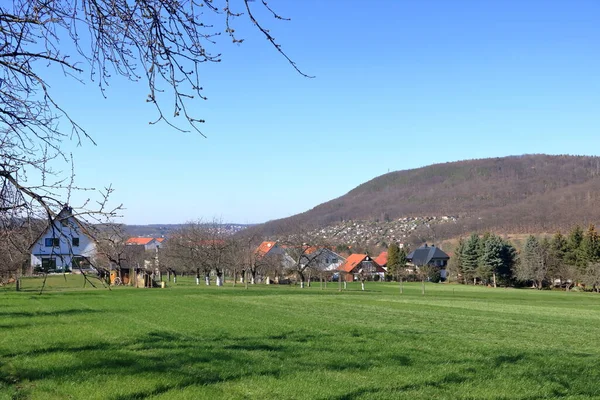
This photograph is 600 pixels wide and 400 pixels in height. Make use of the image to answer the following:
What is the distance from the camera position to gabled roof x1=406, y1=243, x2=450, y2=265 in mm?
126838

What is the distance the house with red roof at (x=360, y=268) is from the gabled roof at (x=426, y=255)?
41.5ft

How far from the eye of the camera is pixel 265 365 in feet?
36.4

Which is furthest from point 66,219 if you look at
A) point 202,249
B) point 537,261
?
point 537,261

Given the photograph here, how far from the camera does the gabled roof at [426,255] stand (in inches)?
4994

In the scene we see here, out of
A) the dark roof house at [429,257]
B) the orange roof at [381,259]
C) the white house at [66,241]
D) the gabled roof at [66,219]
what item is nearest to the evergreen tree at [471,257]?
the dark roof house at [429,257]

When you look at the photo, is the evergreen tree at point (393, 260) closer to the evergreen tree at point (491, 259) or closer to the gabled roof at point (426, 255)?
the gabled roof at point (426, 255)

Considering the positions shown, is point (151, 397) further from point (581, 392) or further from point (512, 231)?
point (512, 231)

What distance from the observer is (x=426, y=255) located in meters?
129

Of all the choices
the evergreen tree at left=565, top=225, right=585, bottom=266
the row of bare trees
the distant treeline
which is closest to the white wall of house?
the row of bare trees

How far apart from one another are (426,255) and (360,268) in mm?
Result: 22081

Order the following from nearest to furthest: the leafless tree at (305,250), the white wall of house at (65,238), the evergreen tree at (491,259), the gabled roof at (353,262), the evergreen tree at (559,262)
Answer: the white wall of house at (65,238)
the leafless tree at (305,250)
the evergreen tree at (559,262)
the evergreen tree at (491,259)
the gabled roof at (353,262)

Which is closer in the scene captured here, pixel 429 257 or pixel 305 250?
pixel 305 250

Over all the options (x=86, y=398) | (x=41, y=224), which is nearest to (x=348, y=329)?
(x=86, y=398)

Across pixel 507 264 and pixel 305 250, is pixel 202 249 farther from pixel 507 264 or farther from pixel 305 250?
pixel 507 264
